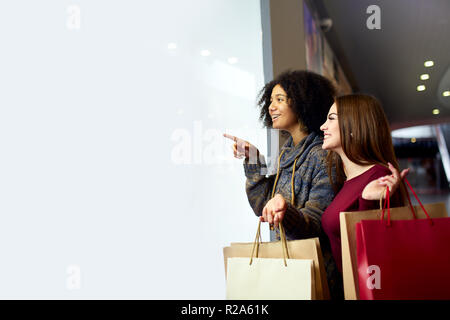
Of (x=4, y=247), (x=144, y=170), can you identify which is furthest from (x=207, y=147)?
(x=4, y=247)

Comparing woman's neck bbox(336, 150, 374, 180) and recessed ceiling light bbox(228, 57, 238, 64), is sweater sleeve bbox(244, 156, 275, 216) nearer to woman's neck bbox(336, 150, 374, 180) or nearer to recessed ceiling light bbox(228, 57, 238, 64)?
woman's neck bbox(336, 150, 374, 180)

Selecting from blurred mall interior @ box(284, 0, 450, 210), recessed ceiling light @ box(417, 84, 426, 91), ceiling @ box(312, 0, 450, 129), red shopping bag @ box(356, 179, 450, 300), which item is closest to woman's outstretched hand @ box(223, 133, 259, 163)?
red shopping bag @ box(356, 179, 450, 300)

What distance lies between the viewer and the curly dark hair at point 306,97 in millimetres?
1482

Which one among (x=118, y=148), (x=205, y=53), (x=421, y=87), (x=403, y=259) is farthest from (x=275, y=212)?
(x=421, y=87)

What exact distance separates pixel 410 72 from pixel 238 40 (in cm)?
138

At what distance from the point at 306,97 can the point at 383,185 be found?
0.61m

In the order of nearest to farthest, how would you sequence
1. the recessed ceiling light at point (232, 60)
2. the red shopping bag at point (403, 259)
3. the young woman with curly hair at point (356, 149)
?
the red shopping bag at point (403, 259), the young woman with curly hair at point (356, 149), the recessed ceiling light at point (232, 60)

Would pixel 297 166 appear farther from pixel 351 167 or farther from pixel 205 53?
pixel 205 53

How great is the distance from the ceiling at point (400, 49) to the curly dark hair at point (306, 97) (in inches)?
33.5

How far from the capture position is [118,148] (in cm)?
145

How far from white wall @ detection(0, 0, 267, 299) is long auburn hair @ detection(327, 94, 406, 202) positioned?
676mm

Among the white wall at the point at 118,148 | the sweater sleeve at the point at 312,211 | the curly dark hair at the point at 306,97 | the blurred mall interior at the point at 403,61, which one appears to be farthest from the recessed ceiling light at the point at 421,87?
the sweater sleeve at the point at 312,211

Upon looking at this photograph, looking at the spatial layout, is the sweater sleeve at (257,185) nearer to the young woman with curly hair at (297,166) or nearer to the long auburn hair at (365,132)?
the young woman with curly hair at (297,166)
